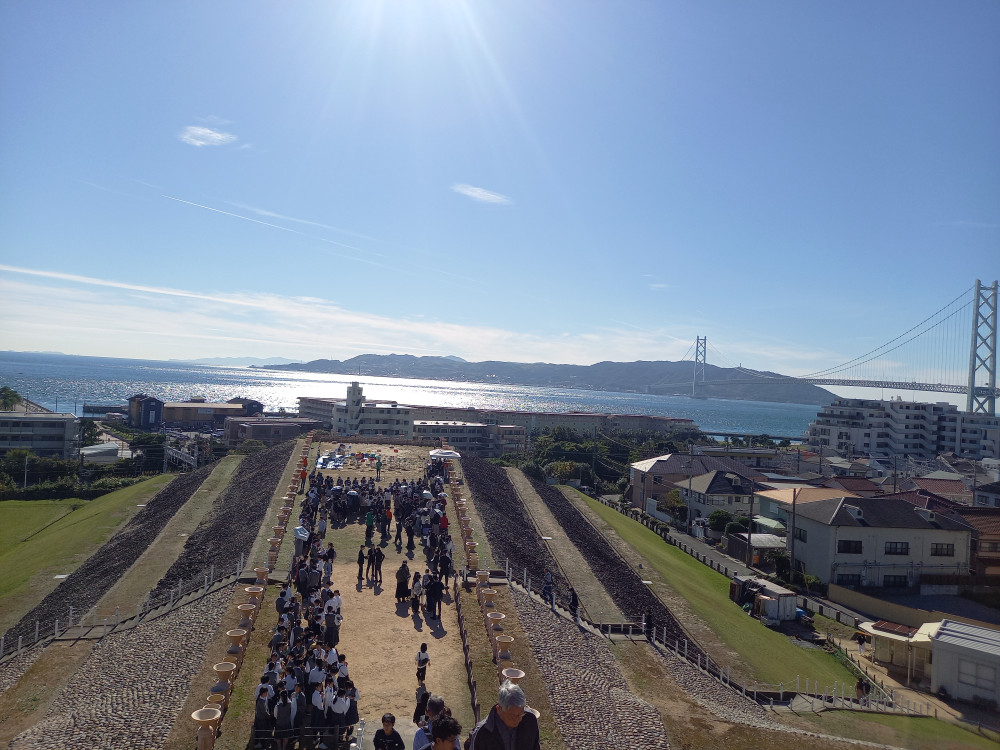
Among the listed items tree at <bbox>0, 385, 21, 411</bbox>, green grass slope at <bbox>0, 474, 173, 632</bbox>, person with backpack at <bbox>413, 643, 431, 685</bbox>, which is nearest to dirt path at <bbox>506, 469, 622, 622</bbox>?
person with backpack at <bbox>413, 643, 431, 685</bbox>

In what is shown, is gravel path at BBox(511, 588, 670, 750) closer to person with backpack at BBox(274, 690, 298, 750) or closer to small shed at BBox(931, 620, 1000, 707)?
person with backpack at BBox(274, 690, 298, 750)

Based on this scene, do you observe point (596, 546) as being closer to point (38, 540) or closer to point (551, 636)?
point (551, 636)

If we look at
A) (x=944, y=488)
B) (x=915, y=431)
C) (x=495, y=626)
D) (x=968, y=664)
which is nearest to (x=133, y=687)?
(x=495, y=626)

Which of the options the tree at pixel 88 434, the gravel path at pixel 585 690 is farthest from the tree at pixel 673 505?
the tree at pixel 88 434

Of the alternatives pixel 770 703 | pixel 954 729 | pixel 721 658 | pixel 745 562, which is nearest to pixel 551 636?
pixel 770 703

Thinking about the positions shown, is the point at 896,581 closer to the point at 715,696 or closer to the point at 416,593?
the point at 715,696

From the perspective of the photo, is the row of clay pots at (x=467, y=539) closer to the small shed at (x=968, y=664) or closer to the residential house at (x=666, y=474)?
the small shed at (x=968, y=664)
